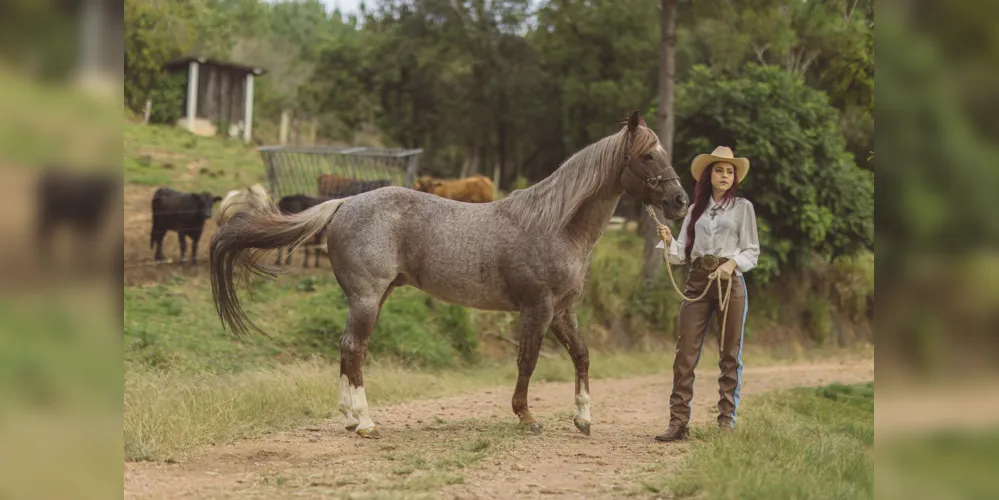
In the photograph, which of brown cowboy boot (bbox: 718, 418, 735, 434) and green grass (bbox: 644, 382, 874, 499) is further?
brown cowboy boot (bbox: 718, 418, 735, 434)

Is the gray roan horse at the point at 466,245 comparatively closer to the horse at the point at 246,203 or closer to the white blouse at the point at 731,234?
the horse at the point at 246,203

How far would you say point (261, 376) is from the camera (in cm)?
761

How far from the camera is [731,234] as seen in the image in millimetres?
5508

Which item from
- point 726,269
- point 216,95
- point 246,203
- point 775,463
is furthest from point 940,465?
point 216,95

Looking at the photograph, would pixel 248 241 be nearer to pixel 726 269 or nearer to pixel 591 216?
pixel 591 216

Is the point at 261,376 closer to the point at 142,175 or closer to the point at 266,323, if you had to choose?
the point at 266,323

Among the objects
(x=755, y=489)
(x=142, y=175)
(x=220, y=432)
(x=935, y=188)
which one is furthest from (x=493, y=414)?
(x=142, y=175)

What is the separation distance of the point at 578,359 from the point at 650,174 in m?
1.51

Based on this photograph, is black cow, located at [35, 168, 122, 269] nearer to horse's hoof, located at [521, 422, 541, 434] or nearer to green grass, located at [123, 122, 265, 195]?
horse's hoof, located at [521, 422, 541, 434]

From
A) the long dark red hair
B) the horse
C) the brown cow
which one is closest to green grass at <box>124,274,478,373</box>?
the brown cow

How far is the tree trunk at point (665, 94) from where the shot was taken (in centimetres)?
1239

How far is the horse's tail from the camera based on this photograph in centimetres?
579

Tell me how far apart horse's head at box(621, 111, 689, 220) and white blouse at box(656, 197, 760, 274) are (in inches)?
7.8

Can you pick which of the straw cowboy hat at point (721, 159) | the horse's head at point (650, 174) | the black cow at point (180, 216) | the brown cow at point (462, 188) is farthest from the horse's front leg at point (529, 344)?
the black cow at point (180, 216)
